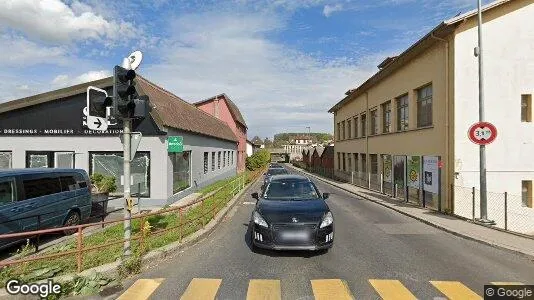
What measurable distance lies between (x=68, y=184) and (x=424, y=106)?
1502 cm

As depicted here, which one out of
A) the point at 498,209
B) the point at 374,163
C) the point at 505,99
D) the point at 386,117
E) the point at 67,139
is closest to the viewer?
the point at 498,209

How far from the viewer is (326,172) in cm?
4888

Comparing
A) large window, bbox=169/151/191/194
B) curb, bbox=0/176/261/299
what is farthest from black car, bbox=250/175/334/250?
large window, bbox=169/151/191/194

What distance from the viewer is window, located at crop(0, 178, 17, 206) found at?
8.86 m

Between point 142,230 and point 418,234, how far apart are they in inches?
297

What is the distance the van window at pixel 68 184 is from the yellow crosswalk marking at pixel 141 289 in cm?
594

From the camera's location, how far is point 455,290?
20.2 ft

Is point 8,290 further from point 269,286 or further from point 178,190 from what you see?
point 178,190

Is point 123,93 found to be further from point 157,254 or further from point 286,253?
point 286,253

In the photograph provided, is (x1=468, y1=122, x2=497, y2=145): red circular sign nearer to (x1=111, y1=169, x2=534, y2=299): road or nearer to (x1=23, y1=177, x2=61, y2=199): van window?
(x1=111, y1=169, x2=534, y2=299): road

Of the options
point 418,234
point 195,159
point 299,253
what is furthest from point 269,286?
point 195,159

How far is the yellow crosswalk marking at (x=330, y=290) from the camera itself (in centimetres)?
589

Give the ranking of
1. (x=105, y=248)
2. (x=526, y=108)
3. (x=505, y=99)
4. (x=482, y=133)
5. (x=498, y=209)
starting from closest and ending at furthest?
(x=105, y=248)
(x=482, y=133)
(x=498, y=209)
(x=505, y=99)
(x=526, y=108)

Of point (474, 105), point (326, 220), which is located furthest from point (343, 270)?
point (474, 105)
